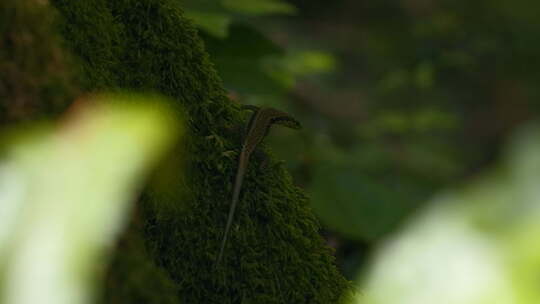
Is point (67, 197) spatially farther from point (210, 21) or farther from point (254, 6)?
point (254, 6)

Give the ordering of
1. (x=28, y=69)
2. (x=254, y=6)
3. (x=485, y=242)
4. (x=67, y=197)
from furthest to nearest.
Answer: (x=254, y=6)
(x=28, y=69)
(x=67, y=197)
(x=485, y=242)

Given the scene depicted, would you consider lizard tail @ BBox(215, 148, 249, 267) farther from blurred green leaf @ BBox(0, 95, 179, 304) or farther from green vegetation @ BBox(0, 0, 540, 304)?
blurred green leaf @ BBox(0, 95, 179, 304)

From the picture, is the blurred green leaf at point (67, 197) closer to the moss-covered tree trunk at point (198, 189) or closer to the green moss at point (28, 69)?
the green moss at point (28, 69)

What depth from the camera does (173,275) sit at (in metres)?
1.27

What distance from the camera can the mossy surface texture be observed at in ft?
4.17

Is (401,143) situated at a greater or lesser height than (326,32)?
lesser

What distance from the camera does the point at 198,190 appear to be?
4.33ft

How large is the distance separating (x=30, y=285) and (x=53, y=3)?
70 centimetres

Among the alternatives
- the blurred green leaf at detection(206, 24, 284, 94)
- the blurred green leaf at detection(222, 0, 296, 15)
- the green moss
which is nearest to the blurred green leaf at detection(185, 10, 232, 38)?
the blurred green leaf at detection(206, 24, 284, 94)

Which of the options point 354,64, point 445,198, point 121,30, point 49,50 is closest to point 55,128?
point 49,50

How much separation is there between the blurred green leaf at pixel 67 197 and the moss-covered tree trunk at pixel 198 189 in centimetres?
15

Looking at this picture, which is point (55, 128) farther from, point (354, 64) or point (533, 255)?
point (354, 64)

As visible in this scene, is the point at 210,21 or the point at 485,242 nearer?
the point at 485,242

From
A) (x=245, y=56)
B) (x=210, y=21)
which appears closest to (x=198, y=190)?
(x=210, y=21)
